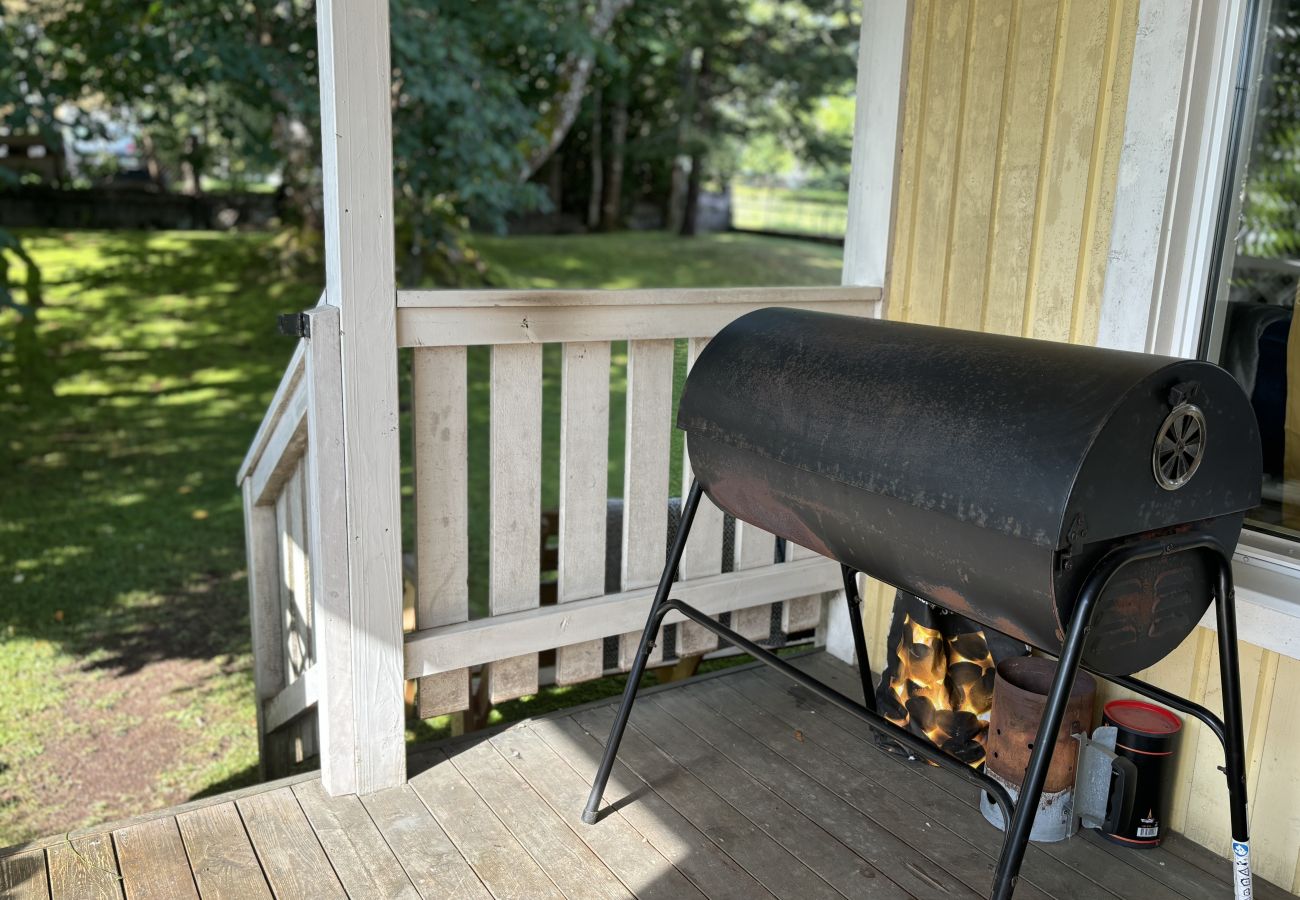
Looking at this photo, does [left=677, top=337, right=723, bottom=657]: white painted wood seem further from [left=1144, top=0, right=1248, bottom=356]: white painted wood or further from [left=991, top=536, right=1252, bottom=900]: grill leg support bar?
[left=991, top=536, right=1252, bottom=900]: grill leg support bar

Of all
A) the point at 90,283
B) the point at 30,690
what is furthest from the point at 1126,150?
the point at 90,283

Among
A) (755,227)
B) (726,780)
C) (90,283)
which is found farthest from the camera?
(755,227)

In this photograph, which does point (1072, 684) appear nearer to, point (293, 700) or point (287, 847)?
point (287, 847)

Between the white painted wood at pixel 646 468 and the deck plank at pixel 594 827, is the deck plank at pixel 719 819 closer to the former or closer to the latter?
the deck plank at pixel 594 827

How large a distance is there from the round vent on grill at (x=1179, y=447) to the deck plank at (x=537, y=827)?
1.28 meters

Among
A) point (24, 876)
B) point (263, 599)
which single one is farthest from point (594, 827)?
point (263, 599)

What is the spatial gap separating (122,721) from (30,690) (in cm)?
40

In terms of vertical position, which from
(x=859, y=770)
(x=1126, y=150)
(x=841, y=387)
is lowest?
(x=859, y=770)

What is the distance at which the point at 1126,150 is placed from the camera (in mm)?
2311

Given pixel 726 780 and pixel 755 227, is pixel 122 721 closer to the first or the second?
pixel 726 780

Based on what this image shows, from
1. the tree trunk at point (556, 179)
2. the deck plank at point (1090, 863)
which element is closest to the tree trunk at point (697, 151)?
the tree trunk at point (556, 179)

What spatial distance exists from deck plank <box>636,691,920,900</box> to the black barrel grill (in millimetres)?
459

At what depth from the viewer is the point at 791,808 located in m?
2.45

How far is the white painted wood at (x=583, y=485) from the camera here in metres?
2.64
